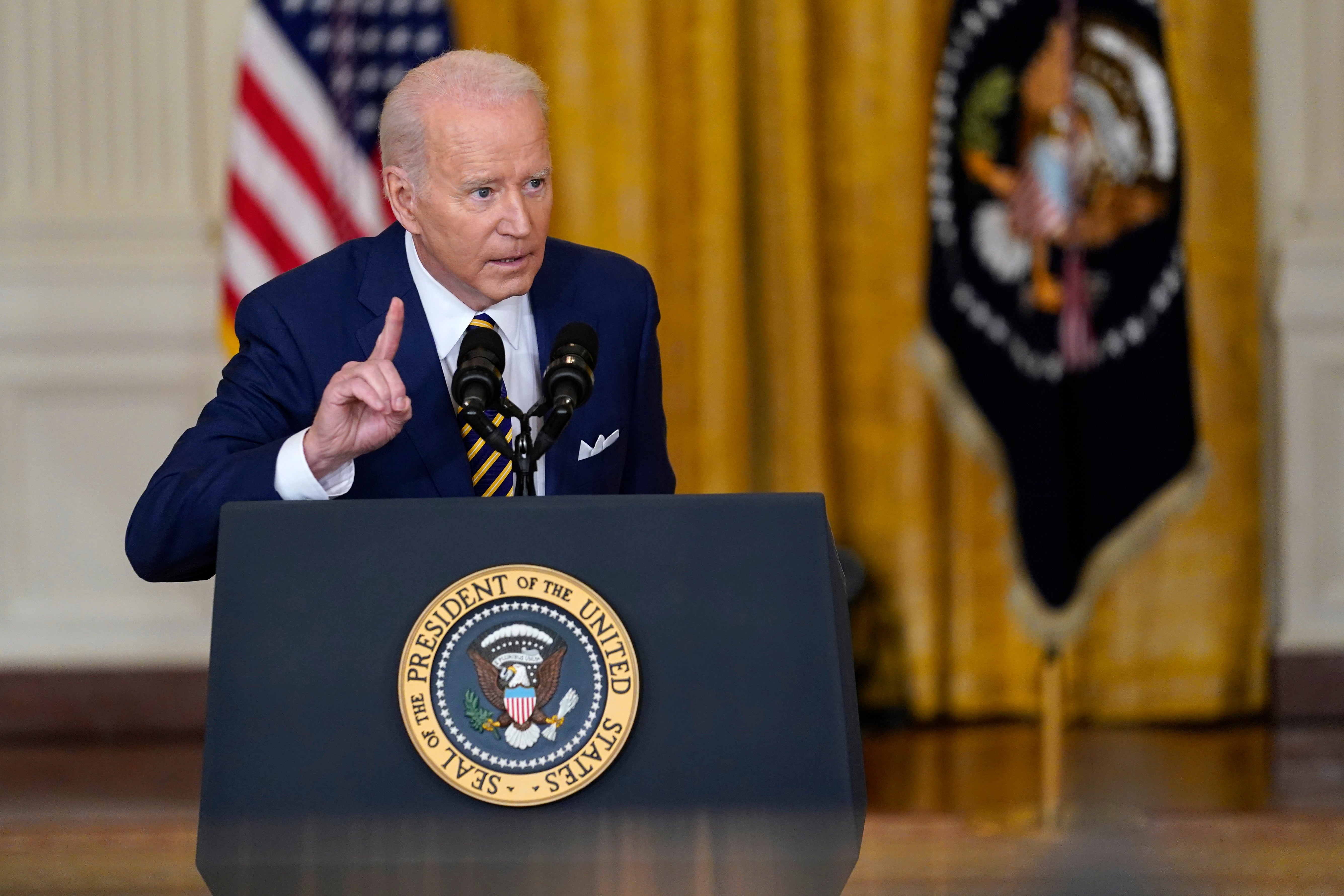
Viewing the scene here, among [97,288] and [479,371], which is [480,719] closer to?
[479,371]

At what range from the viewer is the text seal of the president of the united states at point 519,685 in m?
1.23

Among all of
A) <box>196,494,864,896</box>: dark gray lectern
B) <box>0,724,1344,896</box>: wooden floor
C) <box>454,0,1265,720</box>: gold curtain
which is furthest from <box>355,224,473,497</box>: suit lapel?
<box>454,0,1265,720</box>: gold curtain

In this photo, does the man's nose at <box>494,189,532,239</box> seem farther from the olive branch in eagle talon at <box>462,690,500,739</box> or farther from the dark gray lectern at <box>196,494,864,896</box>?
the olive branch in eagle talon at <box>462,690,500,739</box>

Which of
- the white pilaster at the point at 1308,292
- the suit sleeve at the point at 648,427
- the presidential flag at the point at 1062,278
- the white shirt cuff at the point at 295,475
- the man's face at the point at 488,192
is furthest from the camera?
the white pilaster at the point at 1308,292

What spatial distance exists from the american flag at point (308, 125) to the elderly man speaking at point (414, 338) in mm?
1978

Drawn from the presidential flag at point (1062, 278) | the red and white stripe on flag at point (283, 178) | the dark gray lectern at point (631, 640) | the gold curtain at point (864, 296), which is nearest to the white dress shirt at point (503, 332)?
the dark gray lectern at point (631, 640)

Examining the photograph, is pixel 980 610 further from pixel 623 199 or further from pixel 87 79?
pixel 87 79

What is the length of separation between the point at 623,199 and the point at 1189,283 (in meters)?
1.61

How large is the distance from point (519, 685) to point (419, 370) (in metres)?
0.62

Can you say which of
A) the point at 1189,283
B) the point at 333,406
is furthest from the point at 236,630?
the point at 1189,283

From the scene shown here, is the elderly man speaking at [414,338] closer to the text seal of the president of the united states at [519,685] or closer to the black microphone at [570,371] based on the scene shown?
the black microphone at [570,371]

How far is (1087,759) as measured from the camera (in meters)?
3.73

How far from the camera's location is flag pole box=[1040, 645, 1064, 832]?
313 cm

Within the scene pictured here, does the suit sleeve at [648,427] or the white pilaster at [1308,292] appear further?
the white pilaster at [1308,292]
